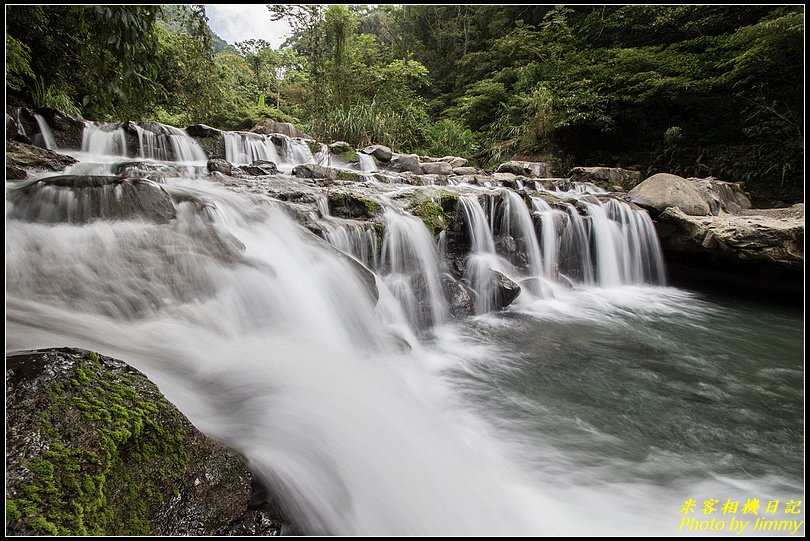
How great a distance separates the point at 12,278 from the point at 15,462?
2.15 metres

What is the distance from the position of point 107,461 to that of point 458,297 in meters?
4.32

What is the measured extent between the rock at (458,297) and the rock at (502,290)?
1.18 ft

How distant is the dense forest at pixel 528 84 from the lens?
376 cm

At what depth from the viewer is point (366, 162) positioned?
37.4 feet

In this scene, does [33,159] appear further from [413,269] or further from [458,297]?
[458,297]

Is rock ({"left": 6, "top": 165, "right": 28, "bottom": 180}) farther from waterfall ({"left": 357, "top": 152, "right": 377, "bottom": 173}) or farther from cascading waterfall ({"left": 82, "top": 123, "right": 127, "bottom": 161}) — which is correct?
waterfall ({"left": 357, "top": 152, "right": 377, "bottom": 173})

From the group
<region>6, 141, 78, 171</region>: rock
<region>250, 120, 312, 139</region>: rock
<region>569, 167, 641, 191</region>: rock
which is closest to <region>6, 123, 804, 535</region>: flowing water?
<region>6, 141, 78, 171</region>: rock

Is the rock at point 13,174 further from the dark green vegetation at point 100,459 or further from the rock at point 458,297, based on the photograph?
the rock at point 458,297

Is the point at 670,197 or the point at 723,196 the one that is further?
the point at 723,196

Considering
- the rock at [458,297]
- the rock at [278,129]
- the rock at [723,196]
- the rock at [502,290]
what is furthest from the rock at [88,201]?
the rock at [278,129]

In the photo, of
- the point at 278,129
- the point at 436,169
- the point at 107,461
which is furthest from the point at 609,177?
the point at 107,461

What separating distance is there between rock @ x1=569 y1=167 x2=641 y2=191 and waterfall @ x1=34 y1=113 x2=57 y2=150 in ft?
43.8

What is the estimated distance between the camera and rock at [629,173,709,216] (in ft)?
25.1

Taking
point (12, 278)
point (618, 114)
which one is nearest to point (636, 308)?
point (12, 278)
